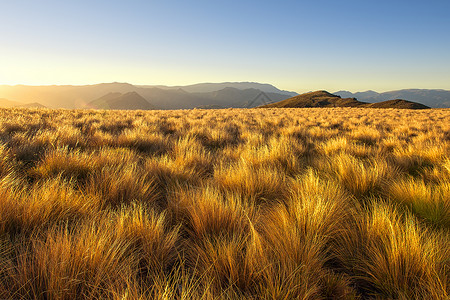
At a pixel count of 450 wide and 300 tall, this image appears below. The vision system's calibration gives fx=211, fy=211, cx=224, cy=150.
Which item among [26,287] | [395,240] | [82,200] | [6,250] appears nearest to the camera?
[26,287]

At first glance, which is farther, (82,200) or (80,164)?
(80,164)

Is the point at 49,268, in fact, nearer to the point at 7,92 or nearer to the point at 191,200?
the point at 191,200

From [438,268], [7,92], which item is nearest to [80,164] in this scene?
[438,268]

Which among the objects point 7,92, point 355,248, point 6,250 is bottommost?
point 355,248

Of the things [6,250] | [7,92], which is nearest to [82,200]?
[6,250]

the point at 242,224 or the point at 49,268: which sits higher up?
the point at 49,268

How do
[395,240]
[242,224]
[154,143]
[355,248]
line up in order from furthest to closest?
[154,143], [242,224], [355,248], [395,240]

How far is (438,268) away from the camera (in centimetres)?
114

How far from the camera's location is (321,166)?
10.5 feet

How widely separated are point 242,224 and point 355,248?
76 centimetres

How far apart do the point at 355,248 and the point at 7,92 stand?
27933 centimetres

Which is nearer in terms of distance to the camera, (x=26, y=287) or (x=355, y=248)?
(x=26, y=287)

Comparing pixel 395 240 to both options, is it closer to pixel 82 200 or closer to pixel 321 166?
pixel 321 166

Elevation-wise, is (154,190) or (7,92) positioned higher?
(7,92)
